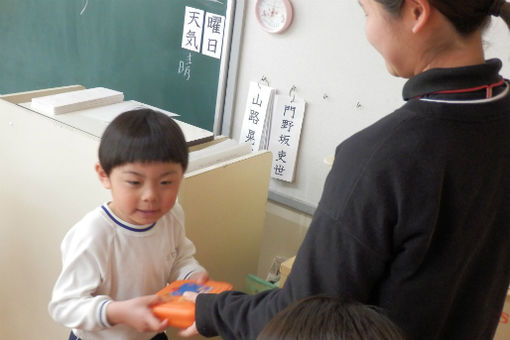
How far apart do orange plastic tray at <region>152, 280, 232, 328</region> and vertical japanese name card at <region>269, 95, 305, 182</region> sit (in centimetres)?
89

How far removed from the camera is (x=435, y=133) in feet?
2.61

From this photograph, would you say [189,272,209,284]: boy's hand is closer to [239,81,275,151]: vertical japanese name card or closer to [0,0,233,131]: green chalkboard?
[239,81,275,151]: vertical japanese name card

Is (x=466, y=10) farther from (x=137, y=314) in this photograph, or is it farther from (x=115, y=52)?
(x=115, y=52)

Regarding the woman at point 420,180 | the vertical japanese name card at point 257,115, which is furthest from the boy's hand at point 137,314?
→ the vertical japanese name card at point 257,115

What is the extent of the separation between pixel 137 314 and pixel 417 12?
78cm

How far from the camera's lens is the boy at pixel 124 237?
1.22 m

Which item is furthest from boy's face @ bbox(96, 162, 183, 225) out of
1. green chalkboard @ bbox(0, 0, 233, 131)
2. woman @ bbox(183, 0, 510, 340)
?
green chalkboard @ bbox(0, 0, 233, 131)

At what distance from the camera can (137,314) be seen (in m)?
1.18

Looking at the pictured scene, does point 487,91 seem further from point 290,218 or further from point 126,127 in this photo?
point 290,218

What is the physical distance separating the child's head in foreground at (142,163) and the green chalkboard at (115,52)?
99 cm

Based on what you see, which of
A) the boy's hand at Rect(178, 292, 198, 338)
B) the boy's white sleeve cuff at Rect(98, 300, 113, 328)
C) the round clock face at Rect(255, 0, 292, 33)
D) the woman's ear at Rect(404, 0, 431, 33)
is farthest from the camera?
the round clock face at Rect(255, 0, 292, 33)

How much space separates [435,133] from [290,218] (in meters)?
1.42

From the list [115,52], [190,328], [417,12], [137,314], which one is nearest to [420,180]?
[417,12]

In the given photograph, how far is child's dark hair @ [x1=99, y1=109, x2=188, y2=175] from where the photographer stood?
1.23 m
